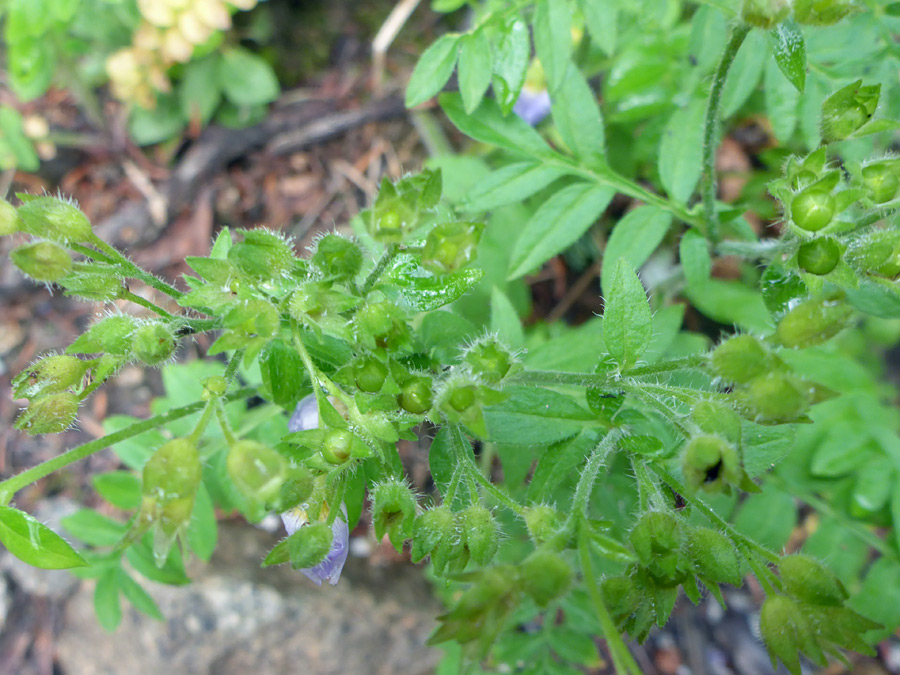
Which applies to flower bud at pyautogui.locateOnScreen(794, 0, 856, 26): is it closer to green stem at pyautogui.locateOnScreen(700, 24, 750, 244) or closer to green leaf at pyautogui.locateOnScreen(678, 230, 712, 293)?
green stem at pyautogui.locateOnScreen(700, 24, 750, 244)

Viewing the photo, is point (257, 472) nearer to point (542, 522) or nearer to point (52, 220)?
point (542, 522)

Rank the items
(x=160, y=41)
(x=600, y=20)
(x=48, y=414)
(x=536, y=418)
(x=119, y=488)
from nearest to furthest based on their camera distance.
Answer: (x=48, y=414)
(x=536, y=418)
(x=600, y=20)
(x=119, y=488)
(x=160, y=41)

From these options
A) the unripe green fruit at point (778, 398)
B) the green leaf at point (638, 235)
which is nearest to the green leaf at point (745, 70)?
the green leaf at point (638, 235)

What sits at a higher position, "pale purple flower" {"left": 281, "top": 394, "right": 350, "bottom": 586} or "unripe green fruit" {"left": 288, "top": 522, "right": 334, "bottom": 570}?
"unripe green fruit" {"left": 288, "top": 522, "right": 334, "bottom": 570}

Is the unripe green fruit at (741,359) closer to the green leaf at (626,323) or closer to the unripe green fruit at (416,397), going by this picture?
the green leaf at (626,323)

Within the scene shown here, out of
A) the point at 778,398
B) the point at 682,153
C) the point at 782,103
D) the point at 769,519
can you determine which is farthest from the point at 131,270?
the point at 769,519

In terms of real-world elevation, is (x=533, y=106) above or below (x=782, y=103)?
below

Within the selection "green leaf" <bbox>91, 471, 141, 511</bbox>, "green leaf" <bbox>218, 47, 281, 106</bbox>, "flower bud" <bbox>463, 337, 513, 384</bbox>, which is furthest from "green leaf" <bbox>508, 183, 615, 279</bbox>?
"green leaf" <bbox>218, 47, 281, 106</bbox>
